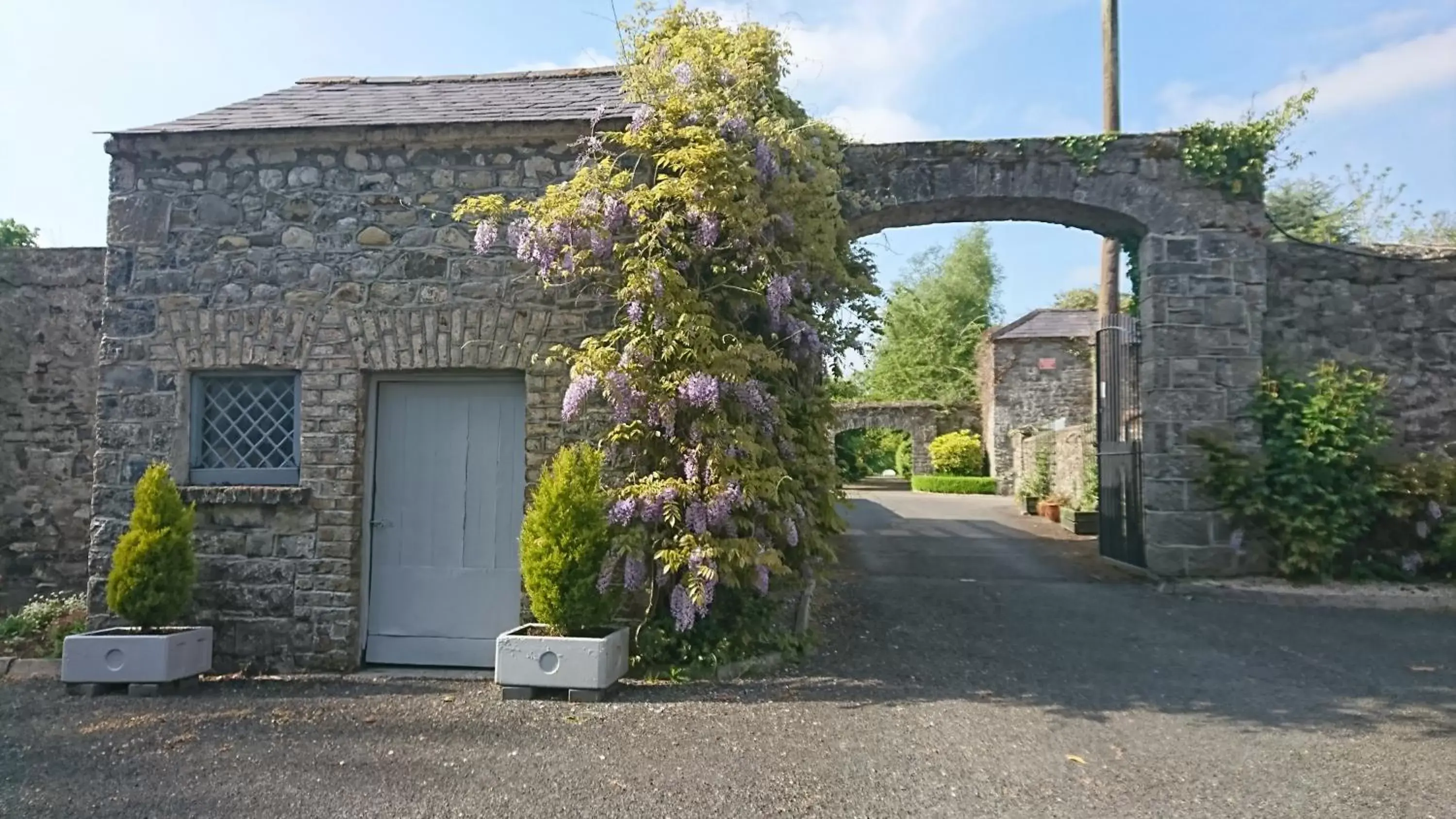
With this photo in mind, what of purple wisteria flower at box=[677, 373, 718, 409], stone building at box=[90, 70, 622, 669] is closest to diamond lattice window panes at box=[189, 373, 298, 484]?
stone building at box=[90, 70, 622, 669]

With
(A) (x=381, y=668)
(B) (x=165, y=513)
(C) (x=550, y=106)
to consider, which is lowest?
(A) (x=381, y=668)

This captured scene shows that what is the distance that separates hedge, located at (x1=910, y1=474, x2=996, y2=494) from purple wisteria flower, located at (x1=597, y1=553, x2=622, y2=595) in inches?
790

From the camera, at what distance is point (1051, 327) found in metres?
25.3

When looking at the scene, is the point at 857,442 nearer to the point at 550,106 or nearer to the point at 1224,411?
the point at 1224,411

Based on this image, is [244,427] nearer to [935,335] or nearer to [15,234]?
[15,234]

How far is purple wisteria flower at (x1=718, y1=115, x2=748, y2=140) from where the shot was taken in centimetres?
645

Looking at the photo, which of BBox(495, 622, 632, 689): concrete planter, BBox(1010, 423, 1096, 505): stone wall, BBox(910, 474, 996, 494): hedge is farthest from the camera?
BBox(910, 474, 996, 494): hedge

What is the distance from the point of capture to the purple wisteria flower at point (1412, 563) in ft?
30.3

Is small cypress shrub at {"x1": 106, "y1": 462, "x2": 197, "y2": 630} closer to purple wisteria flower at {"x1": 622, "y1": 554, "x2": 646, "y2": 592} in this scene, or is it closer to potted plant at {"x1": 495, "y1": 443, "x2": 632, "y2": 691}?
potted plant at {"x1": 495, "y1": 443, "x2": 632, "y2": 691}

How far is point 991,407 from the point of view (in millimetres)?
25828

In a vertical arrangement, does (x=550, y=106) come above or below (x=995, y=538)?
above

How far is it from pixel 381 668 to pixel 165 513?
1610 mm

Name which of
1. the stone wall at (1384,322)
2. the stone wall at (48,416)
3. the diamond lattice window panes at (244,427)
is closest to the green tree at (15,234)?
the stone wall at (48,416)

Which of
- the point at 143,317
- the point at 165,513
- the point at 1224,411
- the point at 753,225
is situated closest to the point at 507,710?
the point at 165,513
